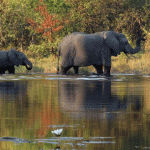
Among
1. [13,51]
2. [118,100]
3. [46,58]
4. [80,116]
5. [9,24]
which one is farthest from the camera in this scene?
[9,24]

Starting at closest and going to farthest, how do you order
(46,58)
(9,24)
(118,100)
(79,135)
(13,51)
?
(79,135), (118,100), (13,51), (46,58), (9,24)

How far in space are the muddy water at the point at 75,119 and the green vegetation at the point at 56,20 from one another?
2083cm

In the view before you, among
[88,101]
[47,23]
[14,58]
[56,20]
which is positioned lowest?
[88,101]

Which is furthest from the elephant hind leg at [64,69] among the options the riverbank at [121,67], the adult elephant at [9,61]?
the adult elephant at [9,61]

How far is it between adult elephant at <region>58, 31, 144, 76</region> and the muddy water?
11917mm

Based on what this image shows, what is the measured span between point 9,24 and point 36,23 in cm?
244

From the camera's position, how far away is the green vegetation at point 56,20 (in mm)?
39094

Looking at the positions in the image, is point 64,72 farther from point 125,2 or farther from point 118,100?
point 118,100

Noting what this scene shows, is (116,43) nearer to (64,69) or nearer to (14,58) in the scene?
(64,69)

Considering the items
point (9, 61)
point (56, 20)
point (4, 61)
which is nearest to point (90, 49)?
point (9, 61)

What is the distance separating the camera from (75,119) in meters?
11.5

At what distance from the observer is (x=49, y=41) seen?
39.4 metres

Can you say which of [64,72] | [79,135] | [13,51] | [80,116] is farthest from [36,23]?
[79,135]

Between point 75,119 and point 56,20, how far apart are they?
27584mm
